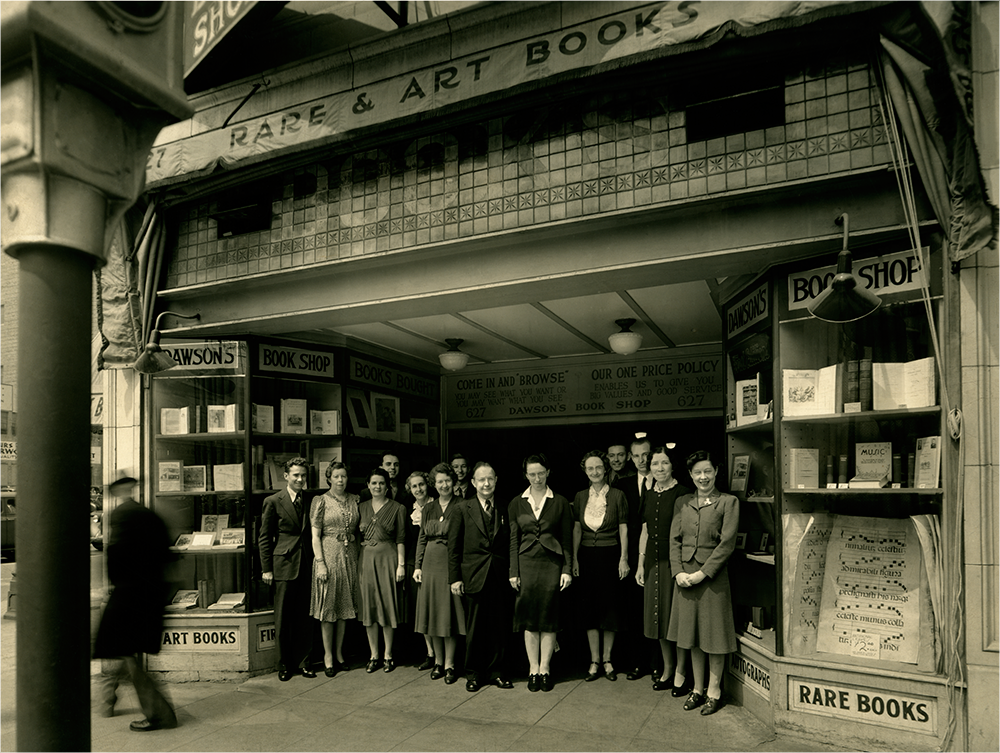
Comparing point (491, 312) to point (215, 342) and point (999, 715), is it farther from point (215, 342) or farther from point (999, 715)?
point (999, 715)

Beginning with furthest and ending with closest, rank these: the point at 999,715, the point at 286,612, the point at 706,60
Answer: the point at 286,612 → the point at 706,60 → the point at 999,715

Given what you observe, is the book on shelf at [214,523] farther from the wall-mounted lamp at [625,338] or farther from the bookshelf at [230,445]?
the wall-mounted lamp at [625,338]

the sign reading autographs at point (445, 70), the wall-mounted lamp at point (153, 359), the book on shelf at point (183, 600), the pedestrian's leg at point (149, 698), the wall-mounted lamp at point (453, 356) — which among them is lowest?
the pedestrian's leg at point (149, 698)

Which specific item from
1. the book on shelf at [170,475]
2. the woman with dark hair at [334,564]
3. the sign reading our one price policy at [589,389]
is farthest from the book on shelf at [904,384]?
the book on shelf at [170,475]

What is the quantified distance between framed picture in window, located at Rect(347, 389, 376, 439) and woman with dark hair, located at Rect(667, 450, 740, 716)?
428 centimetres

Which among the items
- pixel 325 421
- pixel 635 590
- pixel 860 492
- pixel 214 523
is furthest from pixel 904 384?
pixel 214 523

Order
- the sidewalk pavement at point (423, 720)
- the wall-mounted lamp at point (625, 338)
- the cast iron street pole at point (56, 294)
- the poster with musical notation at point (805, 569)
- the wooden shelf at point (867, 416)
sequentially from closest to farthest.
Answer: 1. the cast iron street pole at point (56, 294)
2. the wooden shelf at point (867, 416)
3. the sidewalk pavement at point (423, 720)
4. the poster with musical notation at point (805, 569)
5. the wall-mounted lamp at point (625, 338)

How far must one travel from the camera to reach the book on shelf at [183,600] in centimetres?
745

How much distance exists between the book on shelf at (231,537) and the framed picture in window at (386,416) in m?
2.15

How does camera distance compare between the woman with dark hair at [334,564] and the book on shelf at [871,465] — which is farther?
the woman with dark hair at [334,564]

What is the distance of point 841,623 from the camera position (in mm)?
5195

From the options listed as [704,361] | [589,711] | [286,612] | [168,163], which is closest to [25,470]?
[589,711]

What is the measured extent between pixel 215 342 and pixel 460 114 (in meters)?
3.78

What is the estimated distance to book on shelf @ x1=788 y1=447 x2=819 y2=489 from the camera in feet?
17.7
